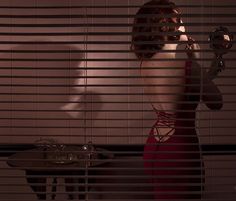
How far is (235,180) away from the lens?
205 centimetres

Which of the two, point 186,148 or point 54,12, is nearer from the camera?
point 186,148

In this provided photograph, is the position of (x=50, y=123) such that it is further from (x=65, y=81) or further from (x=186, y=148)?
(x=186, y=148)

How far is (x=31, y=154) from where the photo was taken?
192 centimetres

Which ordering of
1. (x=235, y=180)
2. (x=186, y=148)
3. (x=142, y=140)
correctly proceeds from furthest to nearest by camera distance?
(x=142, y=140) → (x=235, y=180) → (x=186, y=148)

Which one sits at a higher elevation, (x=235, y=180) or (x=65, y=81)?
(x=65, y=81)

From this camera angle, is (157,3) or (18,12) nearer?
(157,3)

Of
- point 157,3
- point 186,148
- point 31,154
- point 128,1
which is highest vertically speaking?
point 128,1

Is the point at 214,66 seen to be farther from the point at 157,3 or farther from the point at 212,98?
the point at 157,3

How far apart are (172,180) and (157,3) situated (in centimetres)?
52

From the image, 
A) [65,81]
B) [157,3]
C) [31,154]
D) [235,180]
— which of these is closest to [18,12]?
[65,81]

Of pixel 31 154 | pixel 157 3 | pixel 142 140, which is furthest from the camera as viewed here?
pixel 142 140

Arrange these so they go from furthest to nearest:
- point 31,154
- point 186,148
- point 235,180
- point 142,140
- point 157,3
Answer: point 142,140, point 235,180, point 31,154, point 186,148, point 157,3

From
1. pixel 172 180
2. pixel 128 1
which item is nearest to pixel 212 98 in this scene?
pixel 172 180

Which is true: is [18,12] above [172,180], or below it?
above
